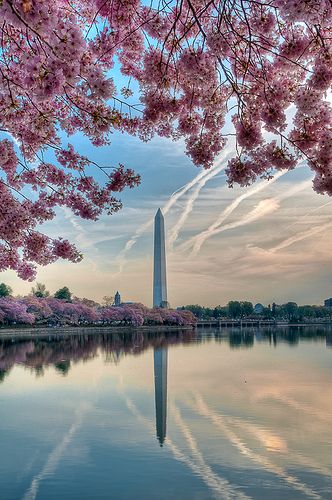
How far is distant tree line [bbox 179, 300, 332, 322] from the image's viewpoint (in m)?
161

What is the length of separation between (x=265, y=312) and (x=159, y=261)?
8733 cm

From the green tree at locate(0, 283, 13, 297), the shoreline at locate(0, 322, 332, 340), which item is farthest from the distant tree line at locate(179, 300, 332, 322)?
the green tree at locate(0, 283, 13, 297)

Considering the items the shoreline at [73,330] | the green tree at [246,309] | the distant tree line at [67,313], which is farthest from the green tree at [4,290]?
the green tree at [246,309]

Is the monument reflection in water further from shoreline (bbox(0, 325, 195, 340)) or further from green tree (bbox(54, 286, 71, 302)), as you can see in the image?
green tree (bbox(54, 286, 71, 302))

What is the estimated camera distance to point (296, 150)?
5.03m

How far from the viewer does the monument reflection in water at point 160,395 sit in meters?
13.9

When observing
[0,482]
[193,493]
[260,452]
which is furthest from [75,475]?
[260,452]

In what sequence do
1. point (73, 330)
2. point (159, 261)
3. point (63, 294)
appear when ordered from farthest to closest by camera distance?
point (63, 294)
point (159, 261)
point (73, 330)

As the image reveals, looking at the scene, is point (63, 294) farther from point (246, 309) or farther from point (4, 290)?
point (246, 309)

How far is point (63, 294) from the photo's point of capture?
101250mm

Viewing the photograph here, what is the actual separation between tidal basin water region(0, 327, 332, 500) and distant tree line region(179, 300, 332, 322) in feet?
449

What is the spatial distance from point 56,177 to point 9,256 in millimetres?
1671

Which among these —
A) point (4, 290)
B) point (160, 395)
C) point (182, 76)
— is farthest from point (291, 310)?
point (182, 76)

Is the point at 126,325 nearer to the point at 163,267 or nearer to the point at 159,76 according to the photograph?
the point at 163,267
